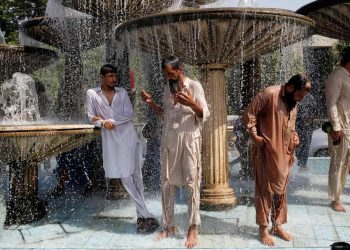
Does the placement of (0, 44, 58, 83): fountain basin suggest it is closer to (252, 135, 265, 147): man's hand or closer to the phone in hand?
the phone in hand

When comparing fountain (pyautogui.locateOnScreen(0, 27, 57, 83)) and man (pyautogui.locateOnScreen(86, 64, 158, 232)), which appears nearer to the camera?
man (pyautogui.locateOnScreen(86, 64, 158, 232))

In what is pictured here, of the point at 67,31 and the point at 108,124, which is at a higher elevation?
the point at 67,31

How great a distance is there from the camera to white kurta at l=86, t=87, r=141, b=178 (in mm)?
4621

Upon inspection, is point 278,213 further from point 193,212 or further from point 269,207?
point 193,212

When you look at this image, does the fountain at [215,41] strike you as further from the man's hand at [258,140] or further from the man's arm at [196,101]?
the man's hand at [258,140]

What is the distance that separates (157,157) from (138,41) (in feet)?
7.66

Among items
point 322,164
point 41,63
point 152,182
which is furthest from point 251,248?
point 322,164

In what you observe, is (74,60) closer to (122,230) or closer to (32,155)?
(32,155)

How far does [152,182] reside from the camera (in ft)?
22.7

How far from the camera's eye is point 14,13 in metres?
17.6

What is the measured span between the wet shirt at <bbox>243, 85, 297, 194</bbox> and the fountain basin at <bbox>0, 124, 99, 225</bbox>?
1.76 metres

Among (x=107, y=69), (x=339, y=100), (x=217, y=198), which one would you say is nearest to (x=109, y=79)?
(x=107, y=69)

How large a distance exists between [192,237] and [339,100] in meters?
2.37

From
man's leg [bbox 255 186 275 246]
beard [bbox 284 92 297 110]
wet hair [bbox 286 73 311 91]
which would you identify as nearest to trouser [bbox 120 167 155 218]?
man's leg [bbox 255 186 275 246]
